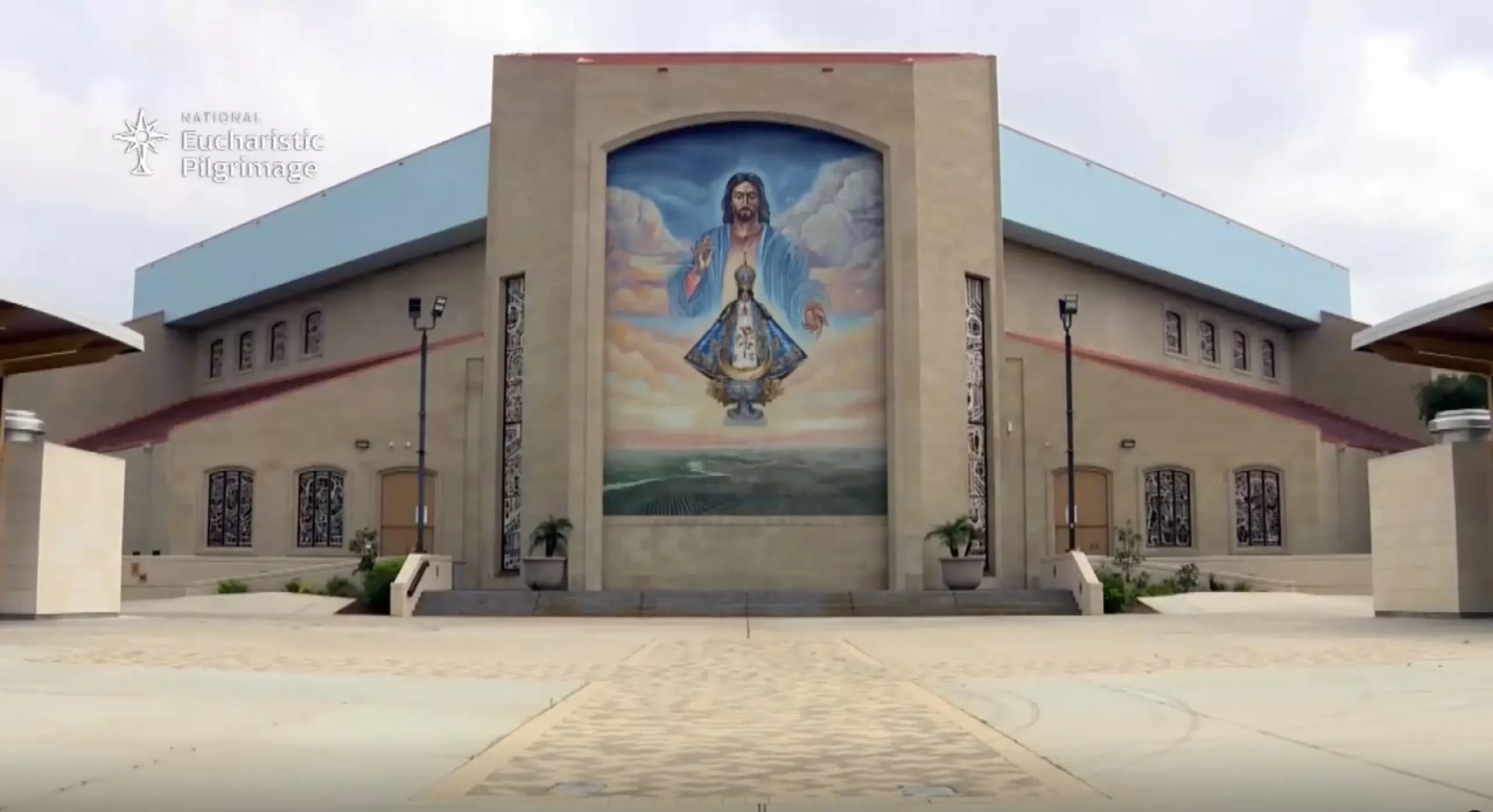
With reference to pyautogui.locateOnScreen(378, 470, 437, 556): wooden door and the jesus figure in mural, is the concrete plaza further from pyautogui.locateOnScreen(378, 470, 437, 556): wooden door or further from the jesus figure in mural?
pyautogui.locateOnScreen(378, 470, 437, 556): wooden door

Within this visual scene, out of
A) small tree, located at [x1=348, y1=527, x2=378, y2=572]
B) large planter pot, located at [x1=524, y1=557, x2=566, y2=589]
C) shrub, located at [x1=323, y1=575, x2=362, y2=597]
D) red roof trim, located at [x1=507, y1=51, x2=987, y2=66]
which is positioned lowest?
shrub, located at [x1=323, y1=575, x2=362, y2=597]

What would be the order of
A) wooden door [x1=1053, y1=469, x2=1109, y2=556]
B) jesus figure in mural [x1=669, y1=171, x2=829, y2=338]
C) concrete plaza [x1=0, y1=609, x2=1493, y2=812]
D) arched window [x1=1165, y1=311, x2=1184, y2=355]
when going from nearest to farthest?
1. concrete plaza [x1=0, y1=609, x2=1493, y2=812]
2. jesus figure in mural [x1=669, y1=171, x2=829, y2=338]
3. wooden door [x1=1053, y1=469, x2=1109, y2=556]
4. arched window [x1=1165, y1=311, x2=1184, y2=355]

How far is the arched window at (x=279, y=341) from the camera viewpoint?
167 ft

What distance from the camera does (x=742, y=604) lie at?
31.8m

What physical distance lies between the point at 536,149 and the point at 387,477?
972 cm

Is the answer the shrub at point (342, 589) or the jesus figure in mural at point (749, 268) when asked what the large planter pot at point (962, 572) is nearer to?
the jesus figure in mural at point (749, 268)

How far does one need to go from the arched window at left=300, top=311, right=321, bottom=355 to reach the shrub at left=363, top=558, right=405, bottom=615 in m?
18.3

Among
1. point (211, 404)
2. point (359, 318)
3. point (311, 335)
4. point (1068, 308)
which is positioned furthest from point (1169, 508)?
point (211, 404)

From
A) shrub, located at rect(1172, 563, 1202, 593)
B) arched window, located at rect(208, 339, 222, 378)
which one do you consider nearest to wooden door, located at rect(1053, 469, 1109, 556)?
shrub, located at rect(1172, 563, 1202, 593)

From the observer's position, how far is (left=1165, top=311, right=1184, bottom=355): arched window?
4941 centimetres

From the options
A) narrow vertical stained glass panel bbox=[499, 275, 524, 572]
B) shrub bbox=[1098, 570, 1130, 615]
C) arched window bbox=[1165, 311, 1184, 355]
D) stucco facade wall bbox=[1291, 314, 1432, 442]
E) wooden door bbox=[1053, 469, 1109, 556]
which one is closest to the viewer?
shrub bbox=[1098, 570, 1130, 615]

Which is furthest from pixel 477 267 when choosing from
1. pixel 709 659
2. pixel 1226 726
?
pixel 1226 726

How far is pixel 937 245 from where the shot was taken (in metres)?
36.3

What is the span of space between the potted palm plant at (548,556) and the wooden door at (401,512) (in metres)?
5.15
